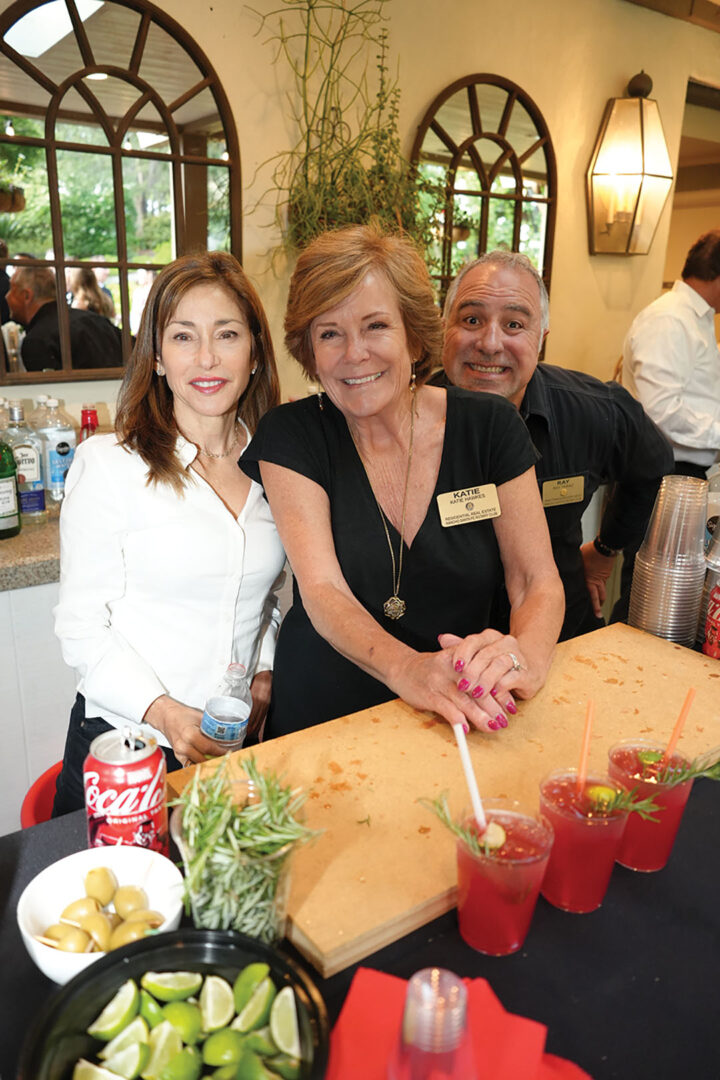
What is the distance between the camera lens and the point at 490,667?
3.90 feet

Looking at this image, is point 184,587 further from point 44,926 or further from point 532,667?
point 44,926

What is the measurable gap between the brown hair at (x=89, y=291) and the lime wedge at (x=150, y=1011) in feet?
7.85

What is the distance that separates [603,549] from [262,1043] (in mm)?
2003

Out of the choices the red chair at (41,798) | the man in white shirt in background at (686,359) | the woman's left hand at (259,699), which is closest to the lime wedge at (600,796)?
the woman's left hand at (259,699)

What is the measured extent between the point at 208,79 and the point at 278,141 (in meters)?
0.33

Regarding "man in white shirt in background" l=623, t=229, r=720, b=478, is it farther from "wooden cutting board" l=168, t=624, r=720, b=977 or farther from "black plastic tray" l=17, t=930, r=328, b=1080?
"black plastic tray" l=17, t=930, r=328, b=1080

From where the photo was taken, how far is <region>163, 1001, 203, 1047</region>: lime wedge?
62 centimetres

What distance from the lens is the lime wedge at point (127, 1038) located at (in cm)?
62

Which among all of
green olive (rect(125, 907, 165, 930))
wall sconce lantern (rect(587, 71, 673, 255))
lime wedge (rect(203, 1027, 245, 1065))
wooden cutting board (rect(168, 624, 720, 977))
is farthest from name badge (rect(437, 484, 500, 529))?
wall sconce lantern (rect(587, 71, 673, 255))

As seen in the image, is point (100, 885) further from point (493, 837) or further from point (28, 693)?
point (28, 693)

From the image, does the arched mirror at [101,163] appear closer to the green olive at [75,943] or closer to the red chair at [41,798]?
the red chair at [41,798]

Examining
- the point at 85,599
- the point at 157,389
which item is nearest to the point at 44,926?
the point at 85,599

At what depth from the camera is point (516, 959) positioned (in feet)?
2.64

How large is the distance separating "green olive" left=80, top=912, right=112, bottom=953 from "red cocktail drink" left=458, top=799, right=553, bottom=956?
35cm
